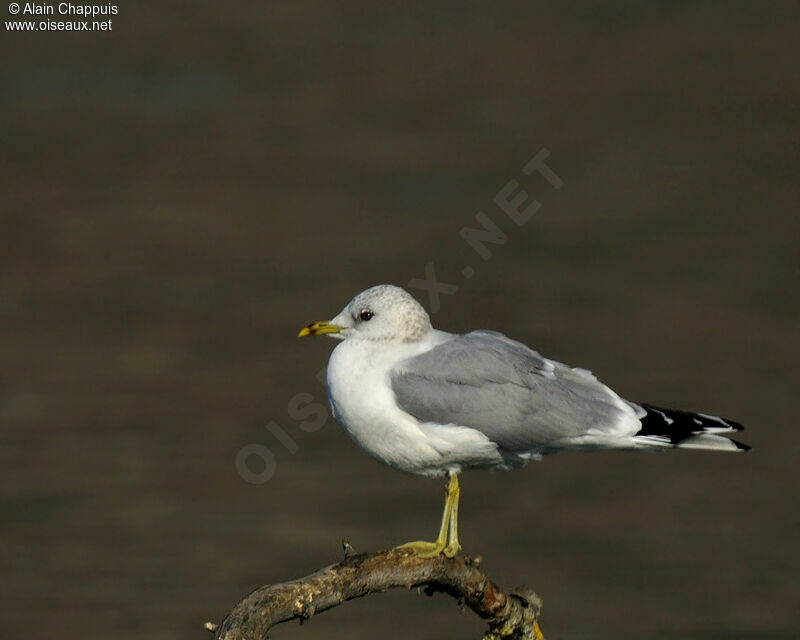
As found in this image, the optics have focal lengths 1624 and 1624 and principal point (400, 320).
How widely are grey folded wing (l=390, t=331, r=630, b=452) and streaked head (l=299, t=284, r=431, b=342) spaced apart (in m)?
0.10

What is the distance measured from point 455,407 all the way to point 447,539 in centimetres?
49

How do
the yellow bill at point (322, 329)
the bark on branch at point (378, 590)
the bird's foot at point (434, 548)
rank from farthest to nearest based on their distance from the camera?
the yellow bill at point (322, 329) < the bird's foot at point (434, 548) < the bark on branch at point (378, 590)

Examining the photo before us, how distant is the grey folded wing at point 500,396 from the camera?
17.1ft

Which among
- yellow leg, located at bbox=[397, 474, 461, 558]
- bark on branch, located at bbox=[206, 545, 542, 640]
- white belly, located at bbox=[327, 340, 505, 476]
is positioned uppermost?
white belly, located at bbox=[327, 340, 505, 476]

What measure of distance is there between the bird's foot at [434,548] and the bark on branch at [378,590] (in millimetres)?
31

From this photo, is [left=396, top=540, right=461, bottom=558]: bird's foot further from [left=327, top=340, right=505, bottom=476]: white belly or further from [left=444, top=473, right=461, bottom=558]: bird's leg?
[left=327, top=340, right=505, bottom=476]: white belly

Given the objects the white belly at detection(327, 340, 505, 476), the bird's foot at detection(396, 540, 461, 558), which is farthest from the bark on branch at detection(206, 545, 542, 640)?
the white belly at detection(327, 340, 505, 476)

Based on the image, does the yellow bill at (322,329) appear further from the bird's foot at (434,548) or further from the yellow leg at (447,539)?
the bird's foot at (434,548)

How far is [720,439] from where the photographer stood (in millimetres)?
5344

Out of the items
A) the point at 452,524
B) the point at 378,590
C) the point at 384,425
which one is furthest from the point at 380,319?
the point at 378,590

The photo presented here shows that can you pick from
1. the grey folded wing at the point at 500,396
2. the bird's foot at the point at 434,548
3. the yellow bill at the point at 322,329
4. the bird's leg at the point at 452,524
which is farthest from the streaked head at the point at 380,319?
the bird's foot at the point at 434,548

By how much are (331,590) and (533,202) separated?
520 inches

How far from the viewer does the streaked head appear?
5266 millimetres

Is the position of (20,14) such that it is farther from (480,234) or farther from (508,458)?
(508,458)
